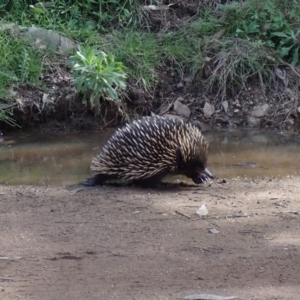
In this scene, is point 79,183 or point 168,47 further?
point 168,47

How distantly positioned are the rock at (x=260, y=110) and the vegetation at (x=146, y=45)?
1.32ft

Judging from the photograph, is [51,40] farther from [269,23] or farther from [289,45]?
[289,45]

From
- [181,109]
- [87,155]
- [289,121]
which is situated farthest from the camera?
[181,109]

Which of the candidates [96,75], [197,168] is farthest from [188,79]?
[197,168]

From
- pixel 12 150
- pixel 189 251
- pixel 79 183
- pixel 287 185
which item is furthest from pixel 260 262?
pixel 12 150

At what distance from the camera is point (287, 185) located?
7.23 meters

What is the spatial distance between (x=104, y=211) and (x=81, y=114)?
4107mm

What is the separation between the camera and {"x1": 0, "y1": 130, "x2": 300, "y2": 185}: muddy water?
8070 millimetres

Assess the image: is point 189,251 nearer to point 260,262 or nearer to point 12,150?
point 260,262

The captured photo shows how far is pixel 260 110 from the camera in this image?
10.6 metres

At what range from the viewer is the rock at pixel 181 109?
1049 cm

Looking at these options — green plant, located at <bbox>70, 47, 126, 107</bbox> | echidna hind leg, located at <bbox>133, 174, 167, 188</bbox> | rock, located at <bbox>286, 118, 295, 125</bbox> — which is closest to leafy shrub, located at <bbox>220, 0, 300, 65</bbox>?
rock, located at <bbox>286, 118, 295, 125</bbox>

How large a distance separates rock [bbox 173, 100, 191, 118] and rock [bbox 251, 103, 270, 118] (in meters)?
0.96

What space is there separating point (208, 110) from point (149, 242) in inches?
211
